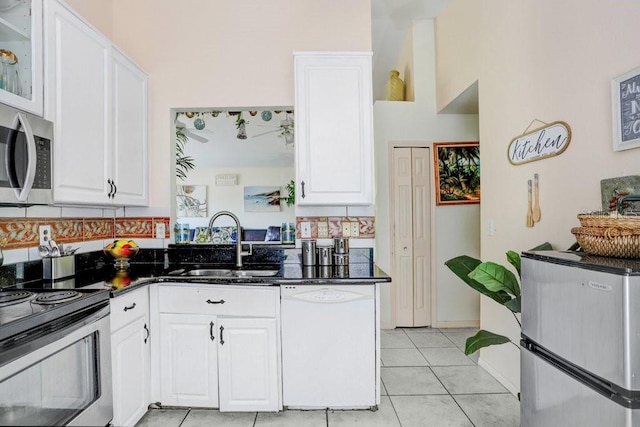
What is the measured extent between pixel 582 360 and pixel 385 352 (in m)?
2.19

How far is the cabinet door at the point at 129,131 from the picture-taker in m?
2.26

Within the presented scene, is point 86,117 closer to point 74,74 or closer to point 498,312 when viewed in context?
point 74,74

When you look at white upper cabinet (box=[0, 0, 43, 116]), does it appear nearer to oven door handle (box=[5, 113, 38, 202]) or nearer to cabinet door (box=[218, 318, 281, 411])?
oven door handle (box=[5, 113, 38, 202])

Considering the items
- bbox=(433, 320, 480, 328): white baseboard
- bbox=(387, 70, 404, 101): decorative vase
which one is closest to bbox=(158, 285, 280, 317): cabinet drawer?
bbox=(433, 320, 480, 328): white baseboard

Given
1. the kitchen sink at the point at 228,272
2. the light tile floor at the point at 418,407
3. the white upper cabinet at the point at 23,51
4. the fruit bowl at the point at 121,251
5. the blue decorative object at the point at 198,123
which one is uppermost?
the blue decorative object at the point at 198,123

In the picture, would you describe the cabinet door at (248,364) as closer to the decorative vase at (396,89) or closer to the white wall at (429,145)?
the white wall at (429,145)

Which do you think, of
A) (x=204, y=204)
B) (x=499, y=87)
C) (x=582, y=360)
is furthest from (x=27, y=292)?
(x=204, y=204)

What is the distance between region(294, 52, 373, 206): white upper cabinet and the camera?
2377 millimetres

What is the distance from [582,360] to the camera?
120cm

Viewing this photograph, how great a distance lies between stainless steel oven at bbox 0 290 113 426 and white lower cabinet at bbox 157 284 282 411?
529 mm

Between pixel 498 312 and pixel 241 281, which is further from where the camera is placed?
pixel 498 312

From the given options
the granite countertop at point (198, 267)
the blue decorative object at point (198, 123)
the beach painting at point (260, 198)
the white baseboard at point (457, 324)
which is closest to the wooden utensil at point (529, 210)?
the granite countertop at point (198, 267)

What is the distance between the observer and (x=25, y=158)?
1521 millimetres

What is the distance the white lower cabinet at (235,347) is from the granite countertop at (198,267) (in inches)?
4.2
